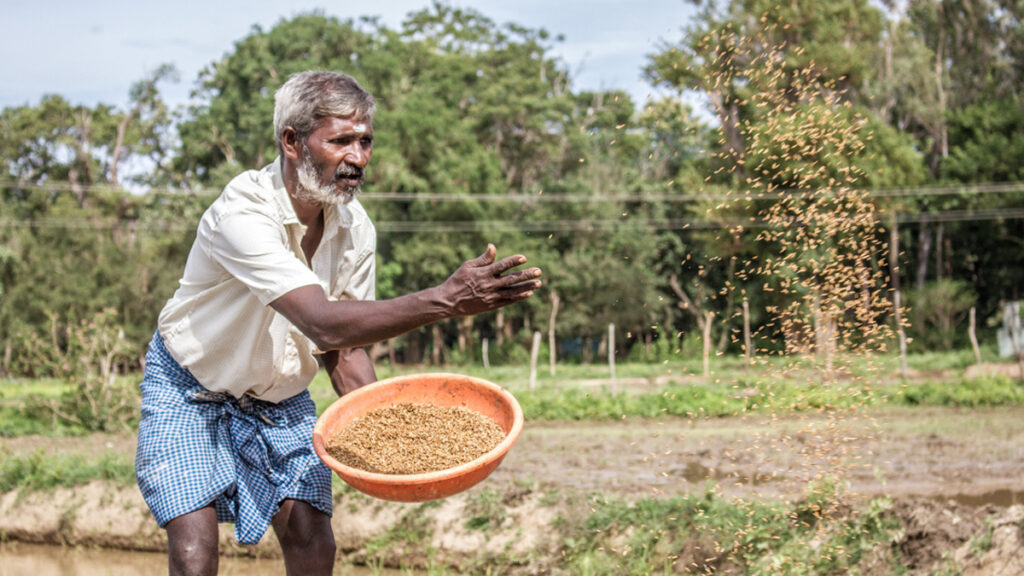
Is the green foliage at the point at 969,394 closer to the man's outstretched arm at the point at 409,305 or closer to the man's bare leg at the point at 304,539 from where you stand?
the man's bare leg at the point at 304,539

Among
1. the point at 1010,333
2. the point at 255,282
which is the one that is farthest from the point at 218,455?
the point at 1010,333

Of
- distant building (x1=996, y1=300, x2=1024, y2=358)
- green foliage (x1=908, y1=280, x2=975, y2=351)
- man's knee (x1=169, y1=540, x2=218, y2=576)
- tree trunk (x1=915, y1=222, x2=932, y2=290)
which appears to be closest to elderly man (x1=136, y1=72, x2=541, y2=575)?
man's knee (x1=169, y1=540, x2=218, y2=576)

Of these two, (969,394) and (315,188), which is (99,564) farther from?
(969,394)

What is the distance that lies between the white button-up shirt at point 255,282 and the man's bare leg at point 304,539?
35cm

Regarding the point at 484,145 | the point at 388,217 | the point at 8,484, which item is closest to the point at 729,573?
the point at 8,484

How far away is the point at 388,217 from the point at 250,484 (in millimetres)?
24474

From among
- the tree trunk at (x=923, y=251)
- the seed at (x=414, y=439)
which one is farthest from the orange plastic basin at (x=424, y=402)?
the tree trunk at (x=923, y=251)

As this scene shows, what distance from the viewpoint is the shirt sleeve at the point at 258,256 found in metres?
2.32

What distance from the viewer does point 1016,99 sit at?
27.4 meters

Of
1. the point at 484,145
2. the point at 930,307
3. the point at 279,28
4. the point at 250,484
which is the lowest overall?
the point at 930,307

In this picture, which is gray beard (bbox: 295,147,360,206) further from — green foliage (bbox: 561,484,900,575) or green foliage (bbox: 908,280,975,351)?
green foliage (bbox: 908,280,975,351)

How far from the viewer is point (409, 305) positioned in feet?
7.22

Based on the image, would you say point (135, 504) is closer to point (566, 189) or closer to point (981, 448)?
point (981, 448)

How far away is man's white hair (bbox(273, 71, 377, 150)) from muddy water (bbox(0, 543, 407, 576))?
11.4ft
